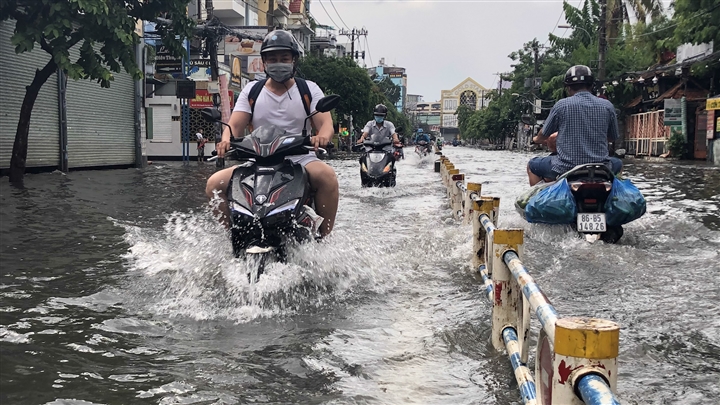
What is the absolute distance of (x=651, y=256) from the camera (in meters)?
5.77

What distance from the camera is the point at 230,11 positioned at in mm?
49969

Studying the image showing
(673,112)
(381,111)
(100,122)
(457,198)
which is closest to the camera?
(457,198)

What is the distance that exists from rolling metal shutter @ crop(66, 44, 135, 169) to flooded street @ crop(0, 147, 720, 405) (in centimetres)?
1134

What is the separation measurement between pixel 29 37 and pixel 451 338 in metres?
10.8

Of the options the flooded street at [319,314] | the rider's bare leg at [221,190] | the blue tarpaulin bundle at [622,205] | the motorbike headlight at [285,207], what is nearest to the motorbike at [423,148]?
the flooded street at [319,314]

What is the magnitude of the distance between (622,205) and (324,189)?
9.14 feet

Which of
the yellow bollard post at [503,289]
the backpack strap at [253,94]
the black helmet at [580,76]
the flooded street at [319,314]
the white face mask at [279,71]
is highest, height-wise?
the black helmet at [580,76]

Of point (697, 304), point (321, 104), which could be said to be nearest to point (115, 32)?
point (321, 104)

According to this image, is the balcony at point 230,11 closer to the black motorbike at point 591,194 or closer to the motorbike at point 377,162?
the motorbike at point 377,162

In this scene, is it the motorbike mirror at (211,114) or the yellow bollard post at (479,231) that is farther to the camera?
the yellow bollard post at (479,231)

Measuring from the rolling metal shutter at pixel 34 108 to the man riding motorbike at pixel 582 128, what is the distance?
41.7 feet

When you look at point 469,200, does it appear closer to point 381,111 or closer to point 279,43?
point 279,43

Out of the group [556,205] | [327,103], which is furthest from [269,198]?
[556,205]

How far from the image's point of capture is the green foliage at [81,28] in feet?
38.1
